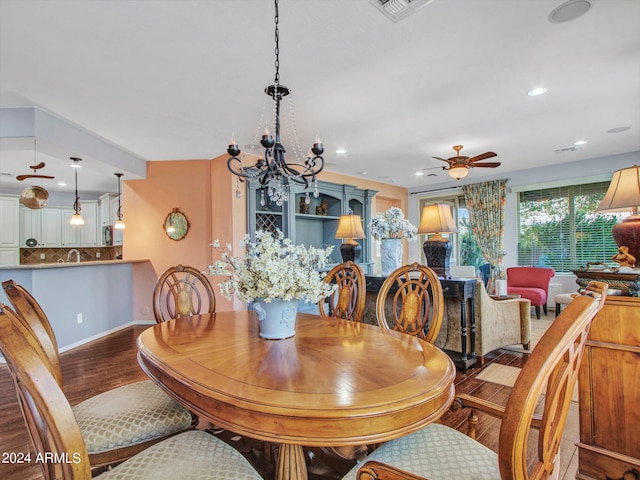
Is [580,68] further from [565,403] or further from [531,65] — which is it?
[565,403]

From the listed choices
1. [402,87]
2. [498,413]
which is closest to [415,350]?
[498,413]

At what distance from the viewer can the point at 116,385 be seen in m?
2.88

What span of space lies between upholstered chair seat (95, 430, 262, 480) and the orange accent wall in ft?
12.7

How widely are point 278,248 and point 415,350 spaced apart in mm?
731

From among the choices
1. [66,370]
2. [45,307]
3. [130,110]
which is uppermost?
[130,110]

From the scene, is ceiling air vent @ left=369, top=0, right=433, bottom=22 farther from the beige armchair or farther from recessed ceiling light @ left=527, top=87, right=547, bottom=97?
the beige armchair

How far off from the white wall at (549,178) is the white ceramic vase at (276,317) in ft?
19.8

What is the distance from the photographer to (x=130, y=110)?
3.35 metres

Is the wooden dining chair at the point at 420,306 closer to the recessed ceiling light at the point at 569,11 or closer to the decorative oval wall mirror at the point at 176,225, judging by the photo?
the recessed ceiling light at the point at 569,11

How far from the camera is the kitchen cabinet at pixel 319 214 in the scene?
5.20m

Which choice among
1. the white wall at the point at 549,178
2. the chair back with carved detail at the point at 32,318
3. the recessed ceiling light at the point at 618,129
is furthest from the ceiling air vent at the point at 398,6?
the white wall at the point at 549,178

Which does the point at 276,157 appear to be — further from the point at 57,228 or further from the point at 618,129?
the point at 57,228

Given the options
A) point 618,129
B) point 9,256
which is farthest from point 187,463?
point 9,256

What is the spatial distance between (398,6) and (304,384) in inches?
83.1
